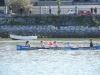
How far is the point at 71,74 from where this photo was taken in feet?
142

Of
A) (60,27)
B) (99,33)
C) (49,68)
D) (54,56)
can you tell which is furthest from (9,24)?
(49,68)

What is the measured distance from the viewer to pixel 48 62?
50844 mm

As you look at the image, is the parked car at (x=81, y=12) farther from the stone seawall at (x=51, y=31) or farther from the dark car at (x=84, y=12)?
the stone seawall at (x=51, y=31)

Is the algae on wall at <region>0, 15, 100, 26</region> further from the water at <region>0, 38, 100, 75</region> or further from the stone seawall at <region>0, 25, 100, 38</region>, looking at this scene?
the water at <region>0, 38, 100, 75</region>

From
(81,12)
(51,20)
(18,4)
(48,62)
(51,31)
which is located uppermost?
(18,4)

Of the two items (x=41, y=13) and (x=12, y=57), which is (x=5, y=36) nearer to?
(x=41, y=13)

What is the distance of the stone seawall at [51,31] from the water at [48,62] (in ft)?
48.0

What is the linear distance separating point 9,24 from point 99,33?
42.9ft

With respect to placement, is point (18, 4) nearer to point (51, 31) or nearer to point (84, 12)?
point (84, 12)

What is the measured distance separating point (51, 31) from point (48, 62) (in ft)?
99.3

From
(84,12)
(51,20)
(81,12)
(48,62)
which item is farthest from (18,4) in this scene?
(48,62)

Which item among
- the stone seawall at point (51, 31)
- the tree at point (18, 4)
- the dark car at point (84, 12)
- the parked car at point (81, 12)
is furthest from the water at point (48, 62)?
the tree at point (18, 4)

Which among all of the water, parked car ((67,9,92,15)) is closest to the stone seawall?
parked car ((67,9,92,15))

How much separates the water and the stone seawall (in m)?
14.6
